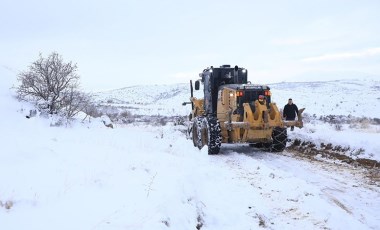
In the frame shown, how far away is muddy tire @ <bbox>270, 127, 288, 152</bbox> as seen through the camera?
14.6 metres

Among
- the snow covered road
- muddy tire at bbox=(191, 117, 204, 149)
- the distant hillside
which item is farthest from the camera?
the distant hillside

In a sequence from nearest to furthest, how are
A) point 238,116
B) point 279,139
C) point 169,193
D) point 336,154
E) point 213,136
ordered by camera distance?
point 169,193 < point 336,154 < point 213,136 < point 238,116 < point 279,139

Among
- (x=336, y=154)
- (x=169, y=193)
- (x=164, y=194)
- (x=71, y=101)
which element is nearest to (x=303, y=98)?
(x=71, y=101)

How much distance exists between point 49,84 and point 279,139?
13.5m

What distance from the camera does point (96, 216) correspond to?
5.14 meters

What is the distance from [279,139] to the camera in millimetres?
14695

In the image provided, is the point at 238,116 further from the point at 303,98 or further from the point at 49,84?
the point at 303,98

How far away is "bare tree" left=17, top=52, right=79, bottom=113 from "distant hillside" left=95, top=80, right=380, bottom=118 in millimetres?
6461

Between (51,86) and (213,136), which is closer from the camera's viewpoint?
(213,136)

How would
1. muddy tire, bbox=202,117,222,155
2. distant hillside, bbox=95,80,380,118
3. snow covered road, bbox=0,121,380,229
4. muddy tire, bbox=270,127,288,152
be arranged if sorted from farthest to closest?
distant hillside, bbox=95,80,380,118, muddy tire, bbox=270,127,288,152, muddy tire, bbox=202,117,222,155, snow covered road, bbox=0,121,380,229

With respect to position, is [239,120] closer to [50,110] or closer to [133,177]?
[133,177]

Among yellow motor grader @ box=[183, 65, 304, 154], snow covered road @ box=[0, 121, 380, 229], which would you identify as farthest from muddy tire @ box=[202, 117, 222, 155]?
snow covered road @ box=[0, 121, 380, 229]

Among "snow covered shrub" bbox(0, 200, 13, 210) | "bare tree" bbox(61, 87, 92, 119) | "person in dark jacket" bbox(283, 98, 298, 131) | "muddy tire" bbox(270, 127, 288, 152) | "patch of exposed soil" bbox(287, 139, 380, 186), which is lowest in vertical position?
"patch of exposed soil" bbox(287, 139, 380, 186)

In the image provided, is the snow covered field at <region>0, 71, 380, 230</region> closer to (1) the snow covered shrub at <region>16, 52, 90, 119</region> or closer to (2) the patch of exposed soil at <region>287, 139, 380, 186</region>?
(2) the patch of exposed soil at <region>287, 139, 380, 186</region>
